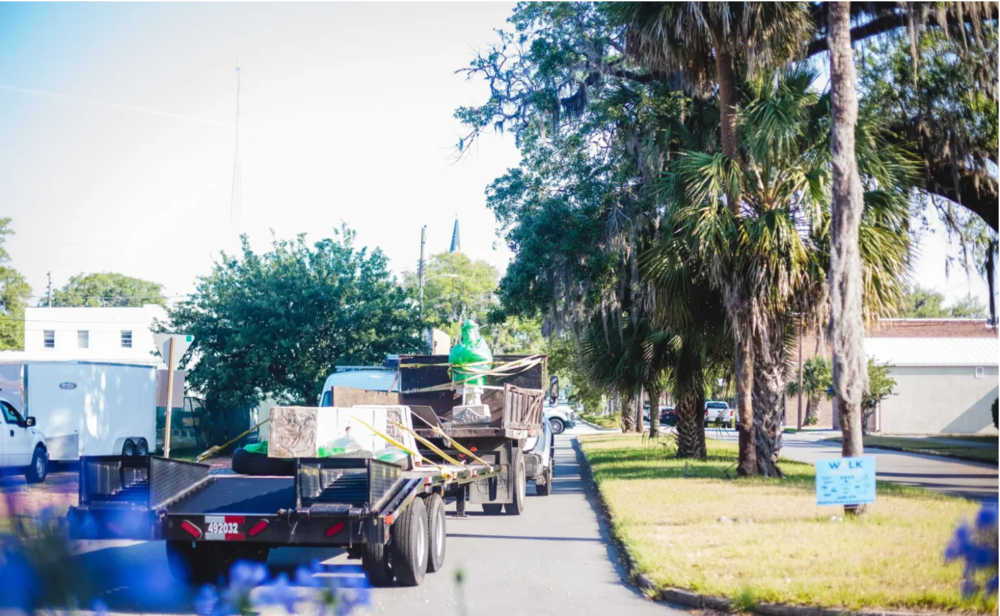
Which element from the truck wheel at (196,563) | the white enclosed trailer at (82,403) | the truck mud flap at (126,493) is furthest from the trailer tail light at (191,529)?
the white enclosed trailer at (82,403)

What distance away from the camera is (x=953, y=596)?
6.79 m

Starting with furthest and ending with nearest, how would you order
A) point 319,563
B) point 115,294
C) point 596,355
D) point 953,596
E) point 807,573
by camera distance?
point 115,294
point 596,355
point 319,563
point 807,573
point 953,596

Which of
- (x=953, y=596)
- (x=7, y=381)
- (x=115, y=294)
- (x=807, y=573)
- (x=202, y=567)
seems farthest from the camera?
(x=115, y=294)

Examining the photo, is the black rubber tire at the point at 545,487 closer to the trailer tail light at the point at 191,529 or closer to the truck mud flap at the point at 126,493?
the truck mud flap at the point at 126,493

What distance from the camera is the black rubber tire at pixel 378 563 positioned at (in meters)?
7.98

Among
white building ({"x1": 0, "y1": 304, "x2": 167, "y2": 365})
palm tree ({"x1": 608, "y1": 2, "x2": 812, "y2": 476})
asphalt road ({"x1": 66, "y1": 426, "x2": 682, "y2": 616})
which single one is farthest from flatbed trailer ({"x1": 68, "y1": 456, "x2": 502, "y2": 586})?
white building ({"x1": 0, "y1": 304, "x2": 167, "y2": 365})

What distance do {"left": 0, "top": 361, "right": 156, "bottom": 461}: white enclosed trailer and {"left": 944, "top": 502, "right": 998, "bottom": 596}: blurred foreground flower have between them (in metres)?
18.4

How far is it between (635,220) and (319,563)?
13.6 m

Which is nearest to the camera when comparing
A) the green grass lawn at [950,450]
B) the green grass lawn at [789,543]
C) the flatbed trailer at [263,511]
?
the green grass lawn at [789,543]

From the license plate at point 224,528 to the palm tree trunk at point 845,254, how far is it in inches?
288

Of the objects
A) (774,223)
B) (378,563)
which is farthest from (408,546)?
(774,223)

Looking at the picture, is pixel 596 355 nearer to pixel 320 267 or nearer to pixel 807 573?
pixel 320 267

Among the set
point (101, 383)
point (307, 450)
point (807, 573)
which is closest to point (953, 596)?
point (807, 573)

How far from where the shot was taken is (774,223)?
15.7 meters
